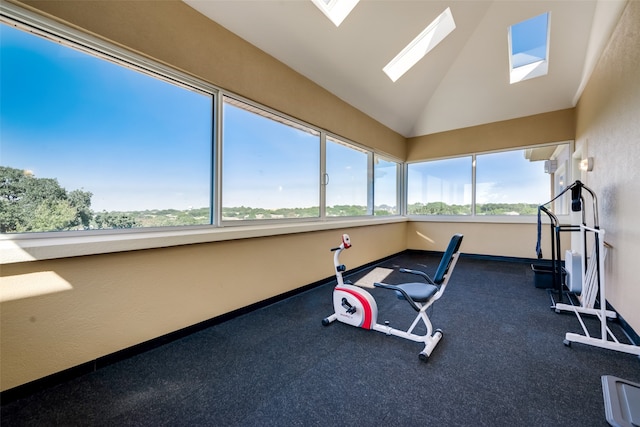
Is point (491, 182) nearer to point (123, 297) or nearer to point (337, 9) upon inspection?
point (337, 9)

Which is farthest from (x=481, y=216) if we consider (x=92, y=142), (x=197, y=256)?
(x=92, y=142)

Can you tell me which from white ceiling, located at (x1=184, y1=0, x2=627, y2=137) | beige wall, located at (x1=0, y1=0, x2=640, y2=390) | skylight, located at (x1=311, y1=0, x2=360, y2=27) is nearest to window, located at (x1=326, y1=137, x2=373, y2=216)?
beige wall, located at (x1=0, y1=0, x2=640, y2=390)

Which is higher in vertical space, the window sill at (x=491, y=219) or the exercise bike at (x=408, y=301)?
the window sill at (x=491, y=219)

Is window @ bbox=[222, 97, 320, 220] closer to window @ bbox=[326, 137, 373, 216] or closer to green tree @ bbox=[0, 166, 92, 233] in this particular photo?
window @ bbox=[326, 137, 373, 216]

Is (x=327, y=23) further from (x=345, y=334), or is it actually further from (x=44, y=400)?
(x=44, y=400)

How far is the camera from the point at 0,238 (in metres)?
1.58

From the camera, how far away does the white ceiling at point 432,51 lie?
2783 millimetres

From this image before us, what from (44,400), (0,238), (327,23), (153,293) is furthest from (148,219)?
(327,23)

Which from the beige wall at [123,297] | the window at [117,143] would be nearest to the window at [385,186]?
the window at [117,143]

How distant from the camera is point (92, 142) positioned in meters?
1.91

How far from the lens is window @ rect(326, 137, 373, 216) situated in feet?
13.5

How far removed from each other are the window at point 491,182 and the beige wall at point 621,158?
1.94 metres

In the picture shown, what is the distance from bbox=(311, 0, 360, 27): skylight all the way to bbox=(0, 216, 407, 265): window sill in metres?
2.48

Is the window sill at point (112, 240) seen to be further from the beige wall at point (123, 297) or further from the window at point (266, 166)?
the window at point (266, 166)
